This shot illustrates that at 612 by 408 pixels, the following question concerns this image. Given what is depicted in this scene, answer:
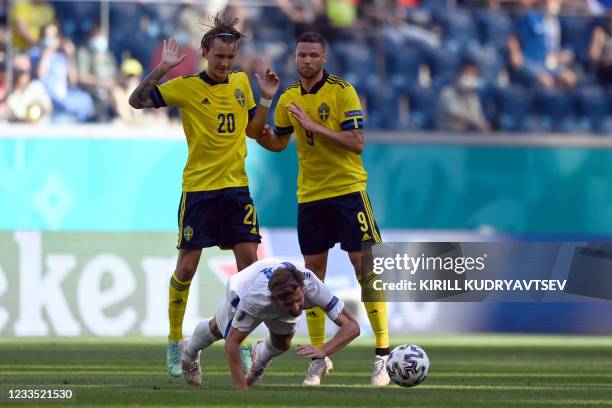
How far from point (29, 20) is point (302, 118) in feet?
30.8

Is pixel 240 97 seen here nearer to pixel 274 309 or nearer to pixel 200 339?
pixel 200 339

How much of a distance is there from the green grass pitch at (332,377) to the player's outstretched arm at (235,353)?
5.0 inches

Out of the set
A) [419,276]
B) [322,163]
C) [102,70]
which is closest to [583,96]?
[102,70]

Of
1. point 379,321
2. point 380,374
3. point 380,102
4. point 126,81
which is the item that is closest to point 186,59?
point 126,81

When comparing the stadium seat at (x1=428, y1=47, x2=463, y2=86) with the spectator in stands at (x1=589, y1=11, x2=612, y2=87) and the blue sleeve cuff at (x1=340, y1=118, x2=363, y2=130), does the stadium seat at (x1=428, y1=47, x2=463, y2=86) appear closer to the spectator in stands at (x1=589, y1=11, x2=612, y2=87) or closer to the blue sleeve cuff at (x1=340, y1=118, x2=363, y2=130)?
the spectator in stands at (x1=589, y1=11, x2=612, y2=87)

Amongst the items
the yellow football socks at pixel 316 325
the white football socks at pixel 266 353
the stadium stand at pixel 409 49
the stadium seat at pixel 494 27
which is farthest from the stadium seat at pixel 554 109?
the white football socks at pixel 266 353

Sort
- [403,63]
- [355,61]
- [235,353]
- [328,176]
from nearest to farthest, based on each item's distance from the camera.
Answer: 1. [235,353]
2. [328,176]
3. [355,61]
4. [403,63]

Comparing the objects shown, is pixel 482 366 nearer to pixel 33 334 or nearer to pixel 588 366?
pixel 588 366

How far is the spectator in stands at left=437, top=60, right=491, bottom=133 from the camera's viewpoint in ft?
64.1

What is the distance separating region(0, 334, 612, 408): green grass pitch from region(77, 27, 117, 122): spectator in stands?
12.9 feet

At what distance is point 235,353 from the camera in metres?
8.55

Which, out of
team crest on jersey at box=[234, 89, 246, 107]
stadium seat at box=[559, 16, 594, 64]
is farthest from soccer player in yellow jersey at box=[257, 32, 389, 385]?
stadium seat at box=[559, 16, 594, 64]

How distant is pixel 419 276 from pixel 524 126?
787cm

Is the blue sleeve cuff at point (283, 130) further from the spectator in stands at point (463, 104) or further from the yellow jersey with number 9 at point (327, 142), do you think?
the spectator in stands at point (463, 104)
